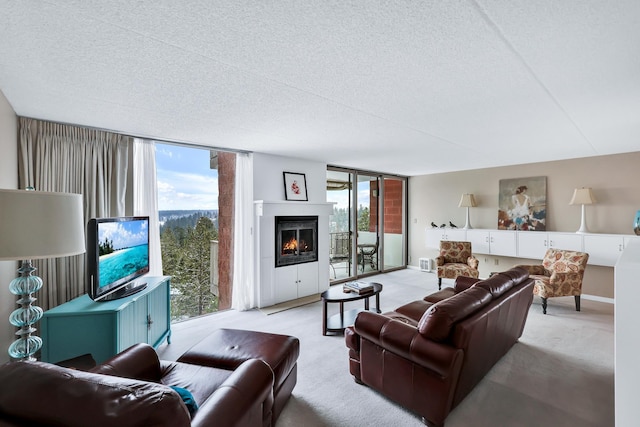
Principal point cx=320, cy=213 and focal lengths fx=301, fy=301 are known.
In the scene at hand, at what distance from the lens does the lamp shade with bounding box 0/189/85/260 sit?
1587mm

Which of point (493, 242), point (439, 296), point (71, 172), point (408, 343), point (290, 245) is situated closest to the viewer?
point (408, 343)

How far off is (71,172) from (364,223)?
195 inches

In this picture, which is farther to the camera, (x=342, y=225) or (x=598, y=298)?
(x=342, y=225)

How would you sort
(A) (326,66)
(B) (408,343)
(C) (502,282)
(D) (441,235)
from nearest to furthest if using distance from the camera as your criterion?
1. (A) (326,66)
2. (B) (408,343)
3. (C) (502,282)
4. (D) (441,235)

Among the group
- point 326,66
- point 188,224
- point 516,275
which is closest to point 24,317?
point 188,224

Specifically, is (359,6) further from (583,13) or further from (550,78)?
(550,78)

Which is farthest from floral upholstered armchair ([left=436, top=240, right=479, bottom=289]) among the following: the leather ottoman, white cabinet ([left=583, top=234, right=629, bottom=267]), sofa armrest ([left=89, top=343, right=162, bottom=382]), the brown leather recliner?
the brown leather recliner

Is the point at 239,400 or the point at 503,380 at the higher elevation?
the point at 239,400

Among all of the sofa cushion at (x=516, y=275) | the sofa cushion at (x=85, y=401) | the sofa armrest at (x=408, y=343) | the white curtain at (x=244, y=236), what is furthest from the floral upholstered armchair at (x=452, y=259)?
the sofa cushion at (x=85, y=401)

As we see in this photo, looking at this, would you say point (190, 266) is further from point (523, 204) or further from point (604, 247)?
point (604, 247)

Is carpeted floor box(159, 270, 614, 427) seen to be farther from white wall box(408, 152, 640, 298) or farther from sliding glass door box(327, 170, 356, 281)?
sliding glass door box(327, 170, 356, 281)

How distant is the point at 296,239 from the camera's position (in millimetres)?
4871

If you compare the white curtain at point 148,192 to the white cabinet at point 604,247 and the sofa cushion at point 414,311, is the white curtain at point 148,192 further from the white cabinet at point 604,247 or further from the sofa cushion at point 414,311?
the white cabinet at point 604,247

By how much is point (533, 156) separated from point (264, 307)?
478 cm
